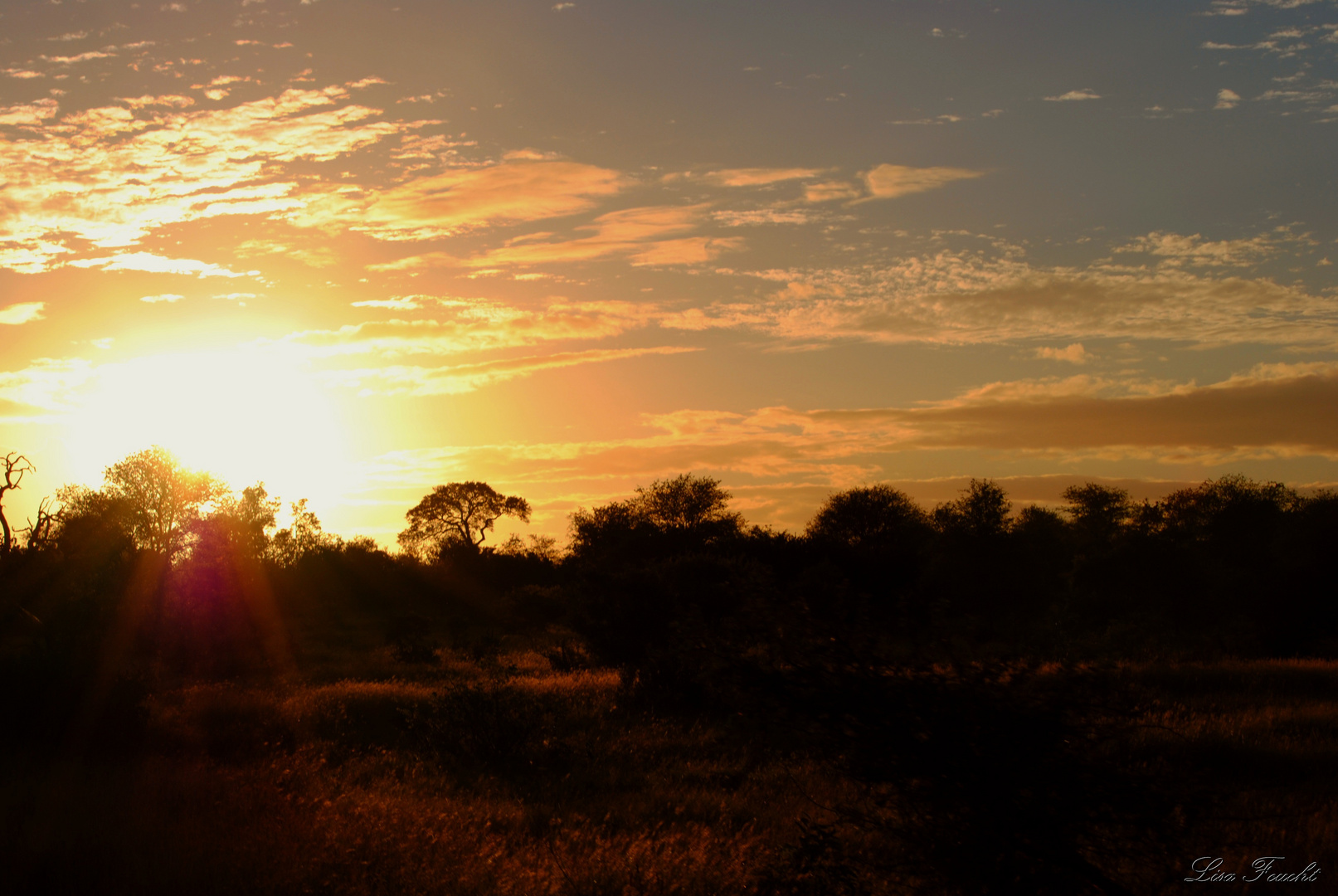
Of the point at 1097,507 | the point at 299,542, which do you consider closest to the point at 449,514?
the point at 299,542

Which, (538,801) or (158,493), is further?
(158,493)

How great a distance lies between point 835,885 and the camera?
239 inches

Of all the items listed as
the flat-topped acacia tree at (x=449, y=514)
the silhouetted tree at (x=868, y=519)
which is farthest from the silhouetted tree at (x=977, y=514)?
the flat-topped acacia tree at (x=449, y=514)

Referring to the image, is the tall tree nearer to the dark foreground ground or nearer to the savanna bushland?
the savanna bushland

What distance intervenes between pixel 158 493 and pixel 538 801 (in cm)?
5217

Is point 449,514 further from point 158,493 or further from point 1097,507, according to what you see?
point 1097,507

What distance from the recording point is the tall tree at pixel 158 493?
51.8 m

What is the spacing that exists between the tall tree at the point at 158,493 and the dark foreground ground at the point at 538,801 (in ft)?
129

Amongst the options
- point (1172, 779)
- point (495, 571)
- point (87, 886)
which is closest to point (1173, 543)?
point (495, 571)

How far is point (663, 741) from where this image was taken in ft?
49.5

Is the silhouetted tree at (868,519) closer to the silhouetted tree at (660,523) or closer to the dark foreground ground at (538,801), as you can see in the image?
the silhouetted tree at (660,523)

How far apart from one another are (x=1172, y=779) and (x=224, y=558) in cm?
3670

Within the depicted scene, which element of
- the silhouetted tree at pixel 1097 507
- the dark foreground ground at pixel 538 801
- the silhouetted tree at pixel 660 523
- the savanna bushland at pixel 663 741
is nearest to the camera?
the savanna bushland at pixel 663 741

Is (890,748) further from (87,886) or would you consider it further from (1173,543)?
(1173,543)
